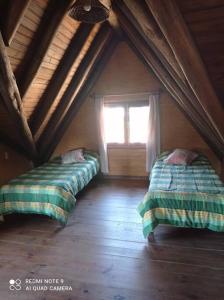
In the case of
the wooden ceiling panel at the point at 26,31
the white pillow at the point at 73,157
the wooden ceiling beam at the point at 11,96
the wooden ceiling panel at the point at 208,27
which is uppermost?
the wooden ceiling panel at the point at 26,31

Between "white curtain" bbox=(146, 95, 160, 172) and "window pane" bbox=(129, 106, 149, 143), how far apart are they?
161mm

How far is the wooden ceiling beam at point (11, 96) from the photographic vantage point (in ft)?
8.13

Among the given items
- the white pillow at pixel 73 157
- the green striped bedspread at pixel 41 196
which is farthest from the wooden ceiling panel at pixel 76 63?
the green striped bedspread at pixel 41 196

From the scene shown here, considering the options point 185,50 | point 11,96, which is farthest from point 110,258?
point 11,96

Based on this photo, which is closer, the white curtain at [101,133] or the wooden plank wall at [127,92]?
the wooden plank wall at [127,92]

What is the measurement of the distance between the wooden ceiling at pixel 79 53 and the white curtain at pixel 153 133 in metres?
1.20

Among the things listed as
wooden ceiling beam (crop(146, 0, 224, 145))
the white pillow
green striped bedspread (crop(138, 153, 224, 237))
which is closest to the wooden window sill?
the white pillow

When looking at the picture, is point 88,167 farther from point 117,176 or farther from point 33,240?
point 33,240

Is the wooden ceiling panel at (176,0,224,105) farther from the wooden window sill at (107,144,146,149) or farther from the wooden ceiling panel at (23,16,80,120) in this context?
the wooden window sill at (107,144,146,149)

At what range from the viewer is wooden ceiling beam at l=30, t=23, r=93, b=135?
10.8 feet

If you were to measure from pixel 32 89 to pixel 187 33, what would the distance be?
7.72ft

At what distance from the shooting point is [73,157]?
461 centimetres

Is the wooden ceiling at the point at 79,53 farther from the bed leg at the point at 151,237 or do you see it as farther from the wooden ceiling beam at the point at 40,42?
the bed leg at the point at 151,237

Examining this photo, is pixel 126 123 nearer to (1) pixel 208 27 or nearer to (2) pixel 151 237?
(2) pixel 151 237
